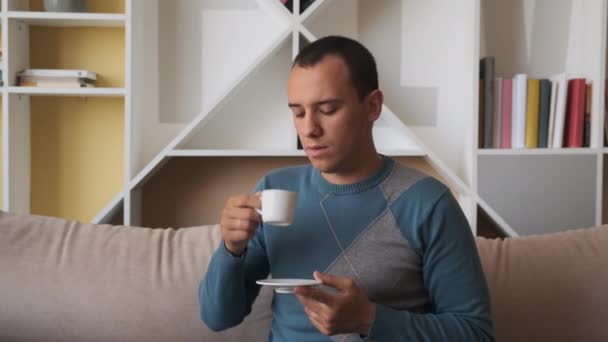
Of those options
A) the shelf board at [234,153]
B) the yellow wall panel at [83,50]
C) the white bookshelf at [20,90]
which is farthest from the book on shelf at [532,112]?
the yellow wall panel at [83,50]

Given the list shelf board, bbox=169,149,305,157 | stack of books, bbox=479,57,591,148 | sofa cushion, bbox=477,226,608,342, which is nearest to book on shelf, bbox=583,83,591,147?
stack of books, bbox=479,57,591,148

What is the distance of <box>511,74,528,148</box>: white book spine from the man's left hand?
4.45 ft

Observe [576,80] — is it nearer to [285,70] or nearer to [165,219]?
[285,70]

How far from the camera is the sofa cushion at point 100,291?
5.24 feet

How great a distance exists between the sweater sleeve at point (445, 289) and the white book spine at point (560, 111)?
112 cm

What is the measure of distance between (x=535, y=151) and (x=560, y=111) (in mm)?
163

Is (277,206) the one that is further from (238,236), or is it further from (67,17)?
(67,17)

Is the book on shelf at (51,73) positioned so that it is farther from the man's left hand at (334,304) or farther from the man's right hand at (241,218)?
the man's left hand at (334,304)

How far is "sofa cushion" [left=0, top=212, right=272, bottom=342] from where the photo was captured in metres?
1.60

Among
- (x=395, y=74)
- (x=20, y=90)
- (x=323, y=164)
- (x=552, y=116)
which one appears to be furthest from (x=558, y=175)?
(x=20, y=90)

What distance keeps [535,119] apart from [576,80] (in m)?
0.18

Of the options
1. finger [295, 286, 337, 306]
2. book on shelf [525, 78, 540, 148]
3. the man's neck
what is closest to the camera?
finger [295, 286, 337, 306]

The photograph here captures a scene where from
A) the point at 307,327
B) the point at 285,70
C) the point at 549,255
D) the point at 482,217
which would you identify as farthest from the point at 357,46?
the point at 482,217

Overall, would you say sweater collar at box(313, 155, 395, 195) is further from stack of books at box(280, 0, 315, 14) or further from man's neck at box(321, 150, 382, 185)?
stack of books at box(280, 0, 315, 14)
